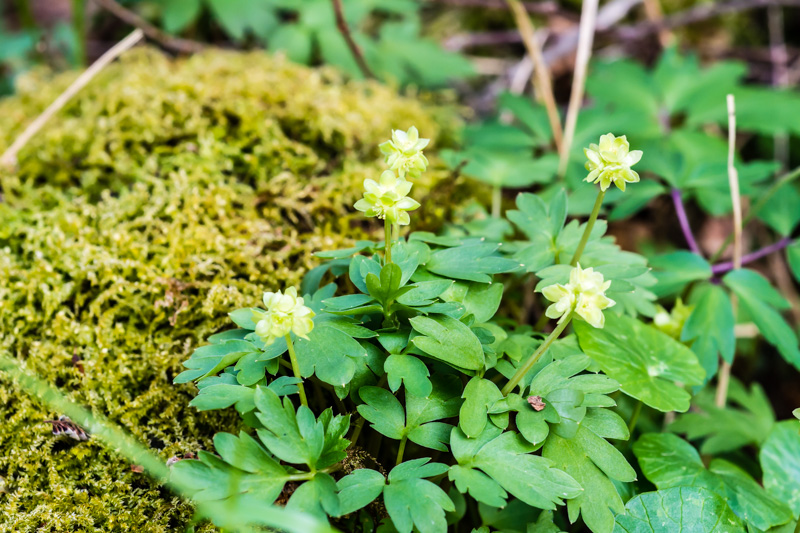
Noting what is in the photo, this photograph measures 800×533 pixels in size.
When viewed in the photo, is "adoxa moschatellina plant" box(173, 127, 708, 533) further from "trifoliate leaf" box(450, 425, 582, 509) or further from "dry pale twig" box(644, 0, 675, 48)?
"dry pale twig" box(644, 0, 675, 48)

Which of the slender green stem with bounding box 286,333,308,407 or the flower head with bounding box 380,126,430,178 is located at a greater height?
the flower head with bounding box 380,126,430,178

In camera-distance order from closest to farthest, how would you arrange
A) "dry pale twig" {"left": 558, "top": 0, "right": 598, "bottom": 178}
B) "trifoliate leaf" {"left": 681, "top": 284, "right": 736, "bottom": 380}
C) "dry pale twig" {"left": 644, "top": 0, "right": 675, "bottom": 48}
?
"trifoliate leaf" {"left": 681, "top": 284, "right": 736, "bottom": 380} → "dry pale twig" {"left": 558, "top": 0, "right": 598, "bottom": 178} → "dry pale twig" {"left": 644, "top": 0, "right": 675, "bottom": 48}

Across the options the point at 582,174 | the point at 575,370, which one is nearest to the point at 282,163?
the point at 582,174

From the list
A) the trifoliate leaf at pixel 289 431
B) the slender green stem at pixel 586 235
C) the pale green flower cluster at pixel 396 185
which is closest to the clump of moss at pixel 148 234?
the trifoliate leaf at pixel 289 431

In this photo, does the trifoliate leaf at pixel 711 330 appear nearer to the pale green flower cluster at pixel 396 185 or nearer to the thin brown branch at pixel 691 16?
the pale green flower cluster at pixel 396 185

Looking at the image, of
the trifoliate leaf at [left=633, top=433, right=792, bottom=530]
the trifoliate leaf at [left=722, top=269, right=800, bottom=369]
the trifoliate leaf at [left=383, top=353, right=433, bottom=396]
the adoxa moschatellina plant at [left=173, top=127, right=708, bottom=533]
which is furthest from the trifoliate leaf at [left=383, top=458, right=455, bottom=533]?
the trifoliate leaf at [left=722, top=269, right=800, bottom=369]

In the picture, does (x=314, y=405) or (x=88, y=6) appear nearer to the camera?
(x=314, y=405)

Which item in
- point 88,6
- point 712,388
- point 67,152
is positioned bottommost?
point 712,388

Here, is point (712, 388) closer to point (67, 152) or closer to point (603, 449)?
point (603, 449)
